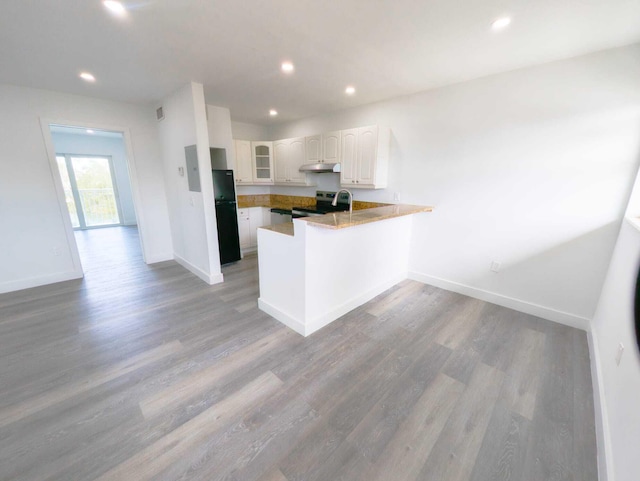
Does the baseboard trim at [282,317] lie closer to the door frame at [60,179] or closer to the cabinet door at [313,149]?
the cabinet door at [313,149]

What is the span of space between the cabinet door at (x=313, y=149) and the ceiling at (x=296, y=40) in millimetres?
1116

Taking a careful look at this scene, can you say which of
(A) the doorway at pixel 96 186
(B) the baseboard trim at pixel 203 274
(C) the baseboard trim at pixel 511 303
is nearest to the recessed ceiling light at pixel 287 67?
(B) the baseboard trim at pixel 203 274

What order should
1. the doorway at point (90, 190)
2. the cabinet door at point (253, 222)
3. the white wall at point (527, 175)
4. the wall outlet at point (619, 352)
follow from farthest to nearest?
the doorway at point (90, 190) → the cabinet door at point (253, 222) → the white wall at point (527, 175) → the wall outlet at point (619, 352)

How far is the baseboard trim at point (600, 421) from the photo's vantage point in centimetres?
125

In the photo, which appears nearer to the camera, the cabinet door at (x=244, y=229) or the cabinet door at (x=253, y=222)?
the cabinet door at (x=244, y=229)

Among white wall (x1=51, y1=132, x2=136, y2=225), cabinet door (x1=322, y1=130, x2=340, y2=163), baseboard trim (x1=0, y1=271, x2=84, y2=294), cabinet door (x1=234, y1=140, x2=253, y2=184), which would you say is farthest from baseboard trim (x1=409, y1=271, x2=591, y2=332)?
white wall (x1=51, y1=132, x2=136, y2=225)

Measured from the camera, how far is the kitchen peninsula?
228 centimetres

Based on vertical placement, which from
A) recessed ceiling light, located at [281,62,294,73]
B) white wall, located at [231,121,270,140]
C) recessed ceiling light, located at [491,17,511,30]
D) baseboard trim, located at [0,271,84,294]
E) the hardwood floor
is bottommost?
the hardwood floor

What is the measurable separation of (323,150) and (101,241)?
18.7 feet

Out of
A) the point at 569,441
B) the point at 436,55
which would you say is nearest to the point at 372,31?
the point at 436,55

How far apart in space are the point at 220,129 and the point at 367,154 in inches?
96.6

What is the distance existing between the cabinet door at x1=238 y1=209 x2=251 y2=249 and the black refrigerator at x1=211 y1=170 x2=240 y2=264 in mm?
630

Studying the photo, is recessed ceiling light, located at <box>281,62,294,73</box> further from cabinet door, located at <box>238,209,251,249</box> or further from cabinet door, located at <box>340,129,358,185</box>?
cabinet door, located at <box>238,209,251,249</box>

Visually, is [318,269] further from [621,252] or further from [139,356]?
[621,252]
